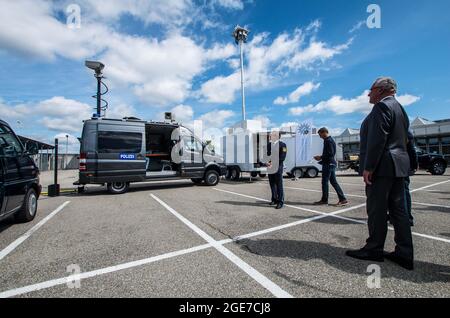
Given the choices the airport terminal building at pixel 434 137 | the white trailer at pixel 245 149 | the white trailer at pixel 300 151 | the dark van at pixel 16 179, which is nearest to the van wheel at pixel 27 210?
the dark van at pixel 16 179

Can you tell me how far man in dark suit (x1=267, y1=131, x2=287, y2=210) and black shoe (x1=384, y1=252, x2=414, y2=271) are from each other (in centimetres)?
309

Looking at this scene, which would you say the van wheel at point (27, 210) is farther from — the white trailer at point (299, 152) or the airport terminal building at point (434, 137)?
the airport terminal building at point (434, 137)

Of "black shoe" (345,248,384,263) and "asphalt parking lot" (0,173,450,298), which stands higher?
"black shoe" (345,248,384,263)

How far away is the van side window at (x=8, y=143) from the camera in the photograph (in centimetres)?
404

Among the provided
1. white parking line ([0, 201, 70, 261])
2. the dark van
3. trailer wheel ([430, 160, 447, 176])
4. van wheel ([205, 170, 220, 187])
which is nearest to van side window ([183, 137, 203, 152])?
van wheel ([205, 170, 220, 187])

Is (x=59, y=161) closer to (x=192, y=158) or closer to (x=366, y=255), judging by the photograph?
(x=192, y=158)

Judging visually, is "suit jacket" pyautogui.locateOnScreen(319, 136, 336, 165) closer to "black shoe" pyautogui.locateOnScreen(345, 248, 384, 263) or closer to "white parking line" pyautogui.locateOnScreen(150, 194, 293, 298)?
"black shoe" pyautogui.locateOnScreen(345, 248, 384, 263)

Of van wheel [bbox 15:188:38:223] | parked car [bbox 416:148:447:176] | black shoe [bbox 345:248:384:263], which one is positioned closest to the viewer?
black shoe [bbox 345:248:384:263]

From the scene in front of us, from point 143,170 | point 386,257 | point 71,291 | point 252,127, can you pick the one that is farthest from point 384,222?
point 252,127

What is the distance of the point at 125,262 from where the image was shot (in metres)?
2.89

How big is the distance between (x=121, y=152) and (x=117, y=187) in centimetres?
130

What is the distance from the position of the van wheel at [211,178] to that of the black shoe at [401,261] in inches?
331

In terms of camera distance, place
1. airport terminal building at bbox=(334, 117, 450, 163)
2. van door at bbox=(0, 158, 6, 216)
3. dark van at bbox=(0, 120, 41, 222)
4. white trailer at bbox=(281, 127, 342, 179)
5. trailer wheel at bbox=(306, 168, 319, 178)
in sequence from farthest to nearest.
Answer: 1. airport terminal building at bbox=(334, 117, 450, 163)
2. trailer wheel at bbox=(306, 168, 319, 178)
3. white trailer at bbox=(281, 127, 342, 179)
4. dark van at bbox=(0, 120, 41, 222)
5. van door at bbox=(0, 158, 6, 216)

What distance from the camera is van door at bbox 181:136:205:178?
10.2 metres
